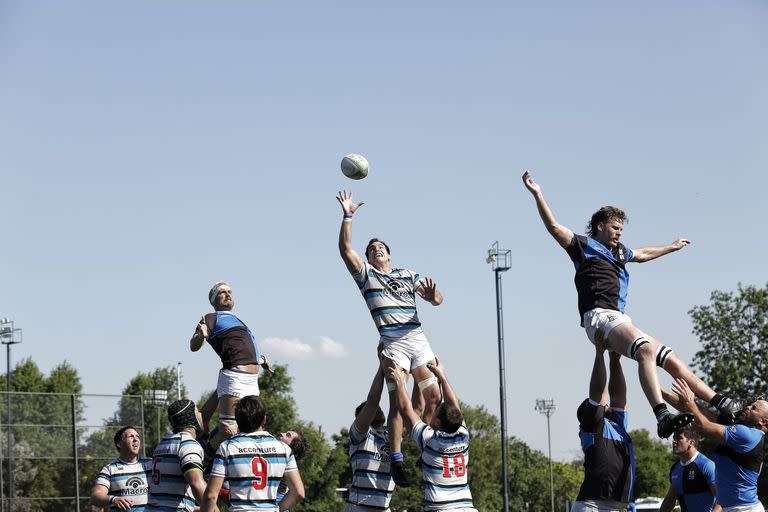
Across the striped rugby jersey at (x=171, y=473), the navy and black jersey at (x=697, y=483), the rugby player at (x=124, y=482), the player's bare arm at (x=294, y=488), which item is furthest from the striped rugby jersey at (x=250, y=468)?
the navy and black jersey at (x=697, y=483)

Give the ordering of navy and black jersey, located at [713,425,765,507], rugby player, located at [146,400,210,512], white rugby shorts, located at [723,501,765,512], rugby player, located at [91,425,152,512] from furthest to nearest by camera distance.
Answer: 1. rugby player, located at [91,425,152,512]
2. rugby player, located at [146,400,210,512]
3. white rugby shorts, located at [723,501,765,512]
4. navy and black jersey, located at [713,425,765,507]

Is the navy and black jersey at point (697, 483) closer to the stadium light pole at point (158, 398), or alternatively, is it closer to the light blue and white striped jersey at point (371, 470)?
the light blue and white striped jersey at point (371, 470)

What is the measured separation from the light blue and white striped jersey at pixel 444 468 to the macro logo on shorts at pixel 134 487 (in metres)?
3.56

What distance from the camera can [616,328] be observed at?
11930 millimetres

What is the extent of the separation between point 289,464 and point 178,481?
2.27 m

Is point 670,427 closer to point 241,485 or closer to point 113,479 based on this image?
point 241,485

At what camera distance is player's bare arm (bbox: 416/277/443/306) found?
570 inches

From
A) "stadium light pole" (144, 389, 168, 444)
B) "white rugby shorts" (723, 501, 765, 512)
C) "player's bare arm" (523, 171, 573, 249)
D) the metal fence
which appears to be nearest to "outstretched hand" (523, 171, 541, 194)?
"player's bare arm" (523, 171, 573, 249)

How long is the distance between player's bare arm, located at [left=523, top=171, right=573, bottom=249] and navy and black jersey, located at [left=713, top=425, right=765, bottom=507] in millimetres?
2795

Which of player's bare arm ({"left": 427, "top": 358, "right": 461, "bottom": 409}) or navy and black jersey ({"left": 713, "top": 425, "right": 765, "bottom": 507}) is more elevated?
player's bare arm ({"left": 427, "top": 358, "right": 461, "bottom": 409})

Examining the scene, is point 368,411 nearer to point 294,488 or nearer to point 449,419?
point 449,419

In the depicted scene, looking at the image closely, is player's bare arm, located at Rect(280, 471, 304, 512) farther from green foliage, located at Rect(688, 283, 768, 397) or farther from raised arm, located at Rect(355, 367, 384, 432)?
green foliage, located at Rect(688, 283, 768, 397)

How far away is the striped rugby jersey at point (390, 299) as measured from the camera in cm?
1455

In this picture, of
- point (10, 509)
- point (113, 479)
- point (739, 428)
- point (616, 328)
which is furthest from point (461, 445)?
point (10, 509)
